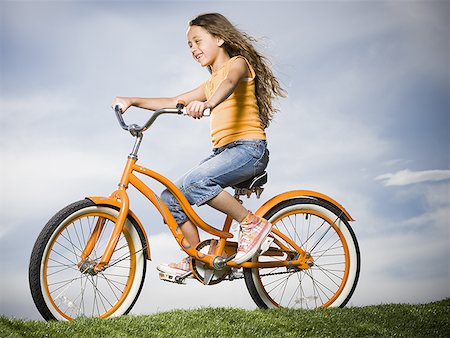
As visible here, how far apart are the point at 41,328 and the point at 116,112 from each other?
1.36 meters

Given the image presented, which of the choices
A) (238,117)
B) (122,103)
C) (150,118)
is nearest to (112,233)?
(150,118)

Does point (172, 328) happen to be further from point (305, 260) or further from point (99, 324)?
point (305, 260)

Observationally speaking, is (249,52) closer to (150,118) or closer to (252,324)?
(150,118)

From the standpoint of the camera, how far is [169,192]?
4258mm

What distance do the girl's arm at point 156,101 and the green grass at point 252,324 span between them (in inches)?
52.8

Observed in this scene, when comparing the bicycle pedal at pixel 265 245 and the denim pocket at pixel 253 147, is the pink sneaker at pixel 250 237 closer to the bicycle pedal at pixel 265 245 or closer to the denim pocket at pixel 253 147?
the bicycle pedal at pixel 265 245

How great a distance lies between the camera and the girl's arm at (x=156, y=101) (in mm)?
4312

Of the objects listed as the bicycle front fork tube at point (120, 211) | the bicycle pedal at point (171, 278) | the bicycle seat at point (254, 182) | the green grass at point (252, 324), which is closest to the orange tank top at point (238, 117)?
the bicycle seat at point (254, 182)

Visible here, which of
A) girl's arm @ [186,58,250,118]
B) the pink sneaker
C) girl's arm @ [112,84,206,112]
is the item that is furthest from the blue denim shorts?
girl's arm @ [112,84,206,112]

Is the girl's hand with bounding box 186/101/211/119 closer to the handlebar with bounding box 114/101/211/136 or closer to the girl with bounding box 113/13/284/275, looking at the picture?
the handlebar with bounding box 114/101/211/136

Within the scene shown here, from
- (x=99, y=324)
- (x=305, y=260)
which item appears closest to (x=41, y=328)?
(x=99, y=324)

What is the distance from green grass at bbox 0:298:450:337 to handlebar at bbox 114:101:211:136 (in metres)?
1.14

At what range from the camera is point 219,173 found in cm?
420

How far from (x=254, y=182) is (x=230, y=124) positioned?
1.33ft
